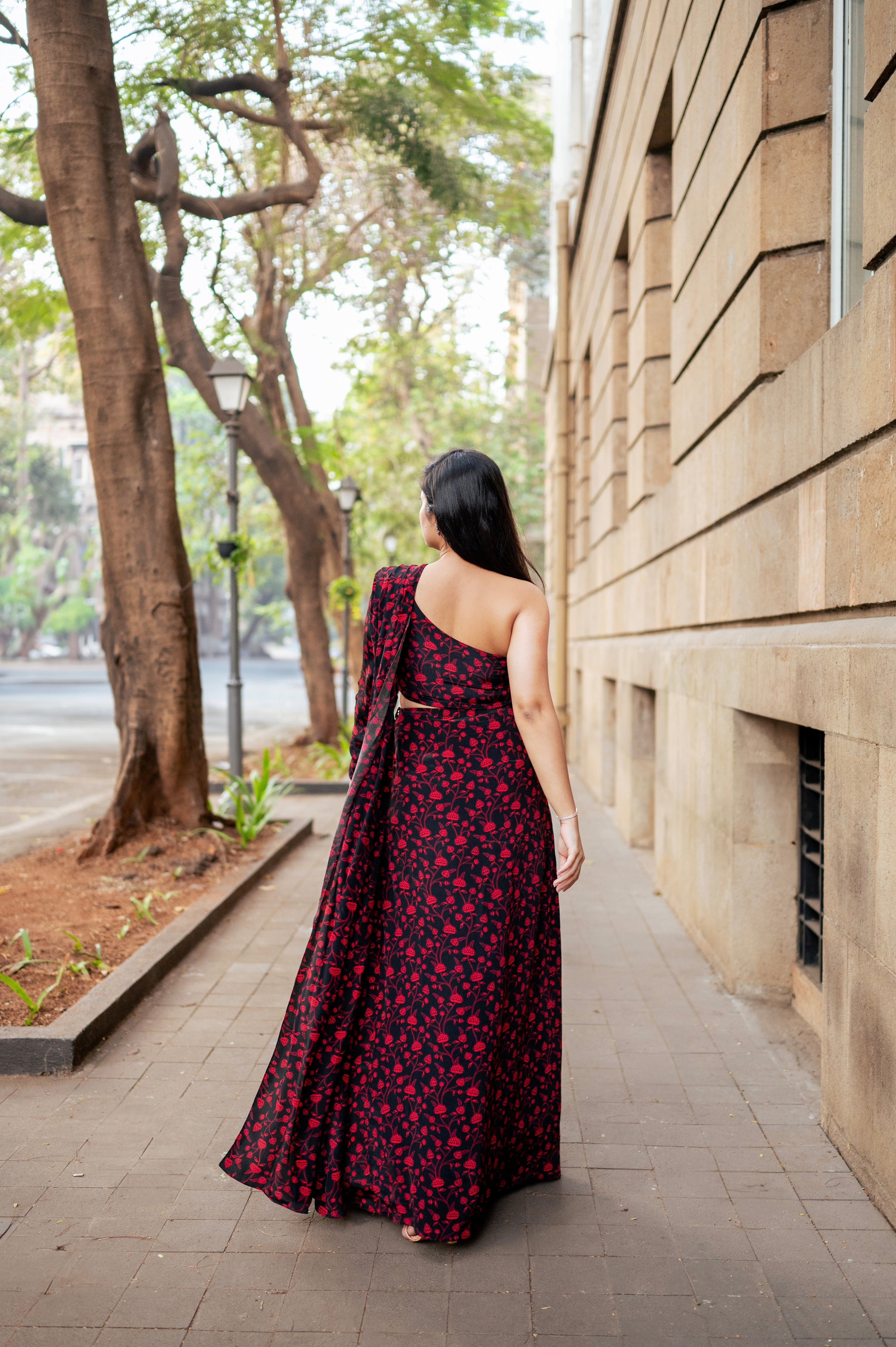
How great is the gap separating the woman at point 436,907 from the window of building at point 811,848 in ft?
6.75

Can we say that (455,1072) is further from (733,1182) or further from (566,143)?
(566,143)

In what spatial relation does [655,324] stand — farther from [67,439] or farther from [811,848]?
[67,439]

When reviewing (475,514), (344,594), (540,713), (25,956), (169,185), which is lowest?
(25,956)

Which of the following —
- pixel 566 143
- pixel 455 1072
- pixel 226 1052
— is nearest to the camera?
pixel 455 1072

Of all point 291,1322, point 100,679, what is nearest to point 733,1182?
point 291,1322

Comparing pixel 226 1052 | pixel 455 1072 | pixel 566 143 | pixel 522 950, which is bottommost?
pixel 226 1052

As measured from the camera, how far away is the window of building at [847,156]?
14.2ft

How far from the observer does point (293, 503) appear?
15328 millimetres

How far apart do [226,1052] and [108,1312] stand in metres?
1.85

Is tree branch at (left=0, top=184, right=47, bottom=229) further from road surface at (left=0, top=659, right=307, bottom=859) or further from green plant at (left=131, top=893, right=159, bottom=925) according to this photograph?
green plant at (left=131, top=893, right=159, bottom=925)

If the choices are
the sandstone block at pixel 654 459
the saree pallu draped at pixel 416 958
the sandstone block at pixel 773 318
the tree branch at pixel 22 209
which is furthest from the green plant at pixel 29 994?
the tree branch at pixel 22 209

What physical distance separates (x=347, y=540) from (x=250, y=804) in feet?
31.7

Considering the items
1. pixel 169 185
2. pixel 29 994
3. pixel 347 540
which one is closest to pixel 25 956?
pixel 29 994

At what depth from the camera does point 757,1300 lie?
284cm
